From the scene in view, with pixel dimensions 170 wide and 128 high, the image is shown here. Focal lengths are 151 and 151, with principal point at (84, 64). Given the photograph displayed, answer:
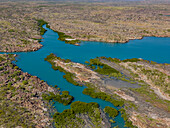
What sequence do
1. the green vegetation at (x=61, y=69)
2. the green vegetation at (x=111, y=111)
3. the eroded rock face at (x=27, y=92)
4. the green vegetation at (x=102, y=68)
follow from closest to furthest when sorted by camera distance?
the eroded rock face at (x=27, y=92)
the green vegetation at (x=111, y=111)
the green vegetation at (x=61, y=69)
the green vegetation at (x=102, y=68)

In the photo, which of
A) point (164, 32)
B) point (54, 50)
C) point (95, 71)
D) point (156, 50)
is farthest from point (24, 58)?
point (164, 32)

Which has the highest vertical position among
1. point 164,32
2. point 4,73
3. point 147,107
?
point 164,32

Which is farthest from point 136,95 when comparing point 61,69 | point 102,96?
point 61,69

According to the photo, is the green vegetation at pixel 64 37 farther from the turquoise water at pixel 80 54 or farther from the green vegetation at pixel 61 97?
the green vegetation at pixel 61 97

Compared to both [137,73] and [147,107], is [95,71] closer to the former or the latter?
[137,73]

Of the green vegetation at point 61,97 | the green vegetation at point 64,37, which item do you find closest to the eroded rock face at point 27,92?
the green vegetation at point 61,97

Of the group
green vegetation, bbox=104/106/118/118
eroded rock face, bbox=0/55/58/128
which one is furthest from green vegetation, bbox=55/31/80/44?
green vegetation, bbox=104/106/118/118

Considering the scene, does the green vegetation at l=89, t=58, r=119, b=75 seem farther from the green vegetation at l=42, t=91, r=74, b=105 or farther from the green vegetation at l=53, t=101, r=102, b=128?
the green vegetation at l=53, t=101, r=102, b=128
